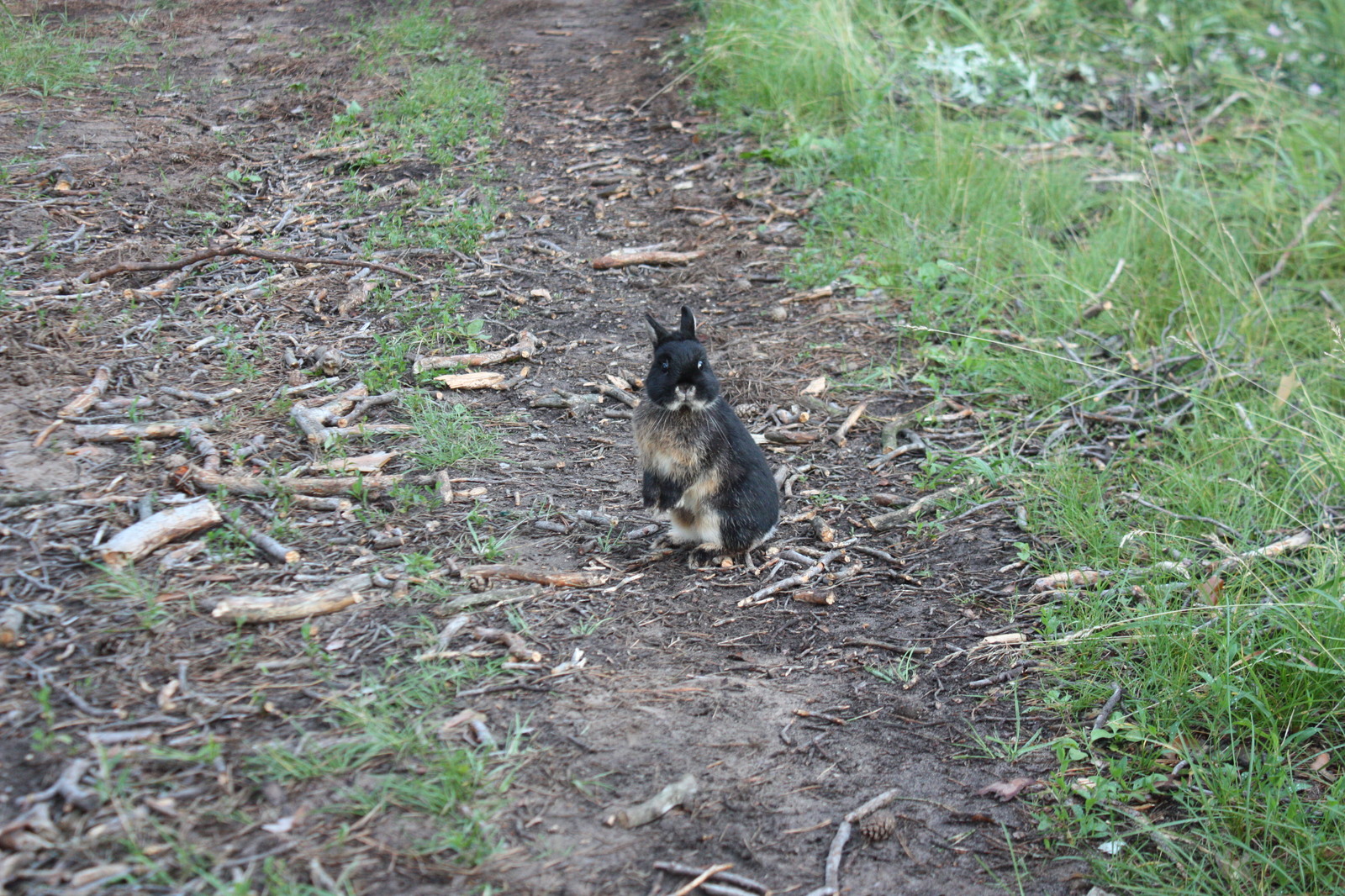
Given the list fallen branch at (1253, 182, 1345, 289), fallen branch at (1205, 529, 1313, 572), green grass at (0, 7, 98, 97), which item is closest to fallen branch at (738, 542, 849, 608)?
fallen branch at (1205, 529, 1313, 572)

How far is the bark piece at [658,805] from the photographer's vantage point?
9.95 ft

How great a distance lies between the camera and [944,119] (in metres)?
8.99

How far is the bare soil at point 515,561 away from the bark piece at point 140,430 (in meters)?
0.11

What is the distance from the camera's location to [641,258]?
725 centimetres

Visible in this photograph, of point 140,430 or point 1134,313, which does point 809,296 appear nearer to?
point 1134,313

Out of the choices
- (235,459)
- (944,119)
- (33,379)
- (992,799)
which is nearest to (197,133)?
(33,379)

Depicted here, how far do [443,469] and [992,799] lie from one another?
2.80 metres

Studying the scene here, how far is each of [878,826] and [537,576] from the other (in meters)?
1.69

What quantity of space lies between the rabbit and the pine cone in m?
1.61

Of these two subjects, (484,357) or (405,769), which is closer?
(405,769)

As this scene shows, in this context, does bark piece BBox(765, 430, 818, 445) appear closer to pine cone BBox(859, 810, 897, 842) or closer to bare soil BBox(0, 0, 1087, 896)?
bare soil BBox(0, 0, 1087, 896)

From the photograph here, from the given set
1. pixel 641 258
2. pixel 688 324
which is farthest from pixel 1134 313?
pixel 688 324

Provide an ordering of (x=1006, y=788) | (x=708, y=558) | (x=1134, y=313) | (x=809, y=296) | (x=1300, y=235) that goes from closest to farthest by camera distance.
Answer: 1. (x=1006, y=788)
2. (x=708, y=558)
3. (x=1134, y=313)
4. (x=809, y=296)
5. (x=1300, y=235)

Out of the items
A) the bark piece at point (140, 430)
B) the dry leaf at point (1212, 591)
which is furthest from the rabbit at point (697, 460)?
the bark piece at point (140, 430)
